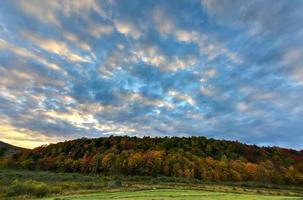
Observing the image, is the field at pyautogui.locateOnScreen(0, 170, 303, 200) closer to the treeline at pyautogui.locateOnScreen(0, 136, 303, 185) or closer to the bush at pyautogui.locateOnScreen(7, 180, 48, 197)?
the bush at pyautogui.locateOnScreen(7, 180, 48, 197)

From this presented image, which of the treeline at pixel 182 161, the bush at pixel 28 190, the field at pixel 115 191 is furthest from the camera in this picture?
the treeline at pixel 182 161

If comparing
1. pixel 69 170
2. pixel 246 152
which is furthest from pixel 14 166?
pixel 246 152

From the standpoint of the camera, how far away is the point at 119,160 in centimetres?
14625

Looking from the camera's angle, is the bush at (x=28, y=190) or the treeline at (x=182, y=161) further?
the treeline at (x=182, y=161)

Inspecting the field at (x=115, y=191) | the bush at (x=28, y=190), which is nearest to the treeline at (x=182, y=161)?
the field at (x=115, y=191)

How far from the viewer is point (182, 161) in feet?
463

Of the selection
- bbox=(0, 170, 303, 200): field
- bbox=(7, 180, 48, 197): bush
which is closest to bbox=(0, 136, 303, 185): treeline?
bbox=(0, 170, 303, 200): field

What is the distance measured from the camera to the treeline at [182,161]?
5266 inches

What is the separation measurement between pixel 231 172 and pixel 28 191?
103 m

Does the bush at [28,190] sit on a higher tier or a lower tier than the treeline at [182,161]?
lower

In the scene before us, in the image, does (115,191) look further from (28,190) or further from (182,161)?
(182,161)

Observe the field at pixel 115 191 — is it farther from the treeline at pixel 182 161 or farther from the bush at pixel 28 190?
the treeline at pixel 182 161

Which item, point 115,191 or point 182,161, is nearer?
point 115,191

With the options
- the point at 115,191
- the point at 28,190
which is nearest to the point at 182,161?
the point at 115,191
